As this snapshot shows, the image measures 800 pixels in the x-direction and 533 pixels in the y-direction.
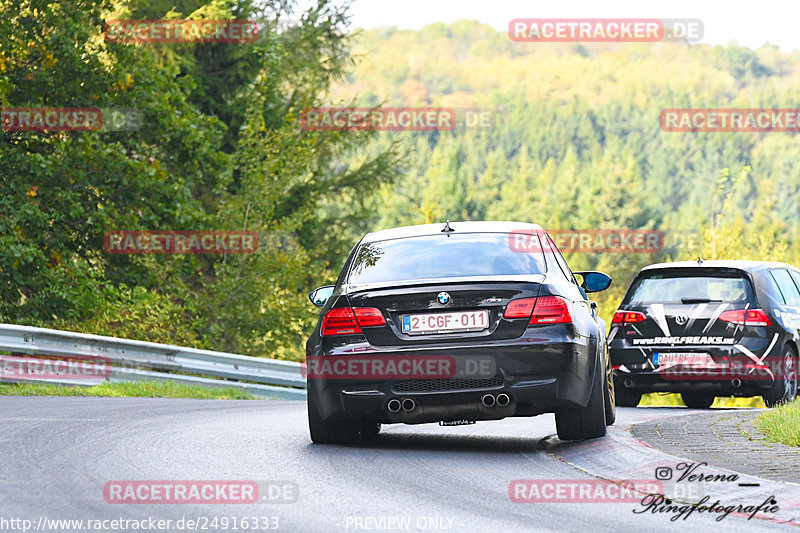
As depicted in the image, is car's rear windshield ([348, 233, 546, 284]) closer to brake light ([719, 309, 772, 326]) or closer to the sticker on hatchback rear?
the sticker on hatchback rear

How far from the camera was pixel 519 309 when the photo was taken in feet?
26.7

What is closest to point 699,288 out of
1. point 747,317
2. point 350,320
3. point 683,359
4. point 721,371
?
point 747,317

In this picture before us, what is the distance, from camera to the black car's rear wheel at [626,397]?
14188 mm

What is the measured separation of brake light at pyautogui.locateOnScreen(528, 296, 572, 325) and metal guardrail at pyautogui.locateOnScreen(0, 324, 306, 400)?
8.79 m

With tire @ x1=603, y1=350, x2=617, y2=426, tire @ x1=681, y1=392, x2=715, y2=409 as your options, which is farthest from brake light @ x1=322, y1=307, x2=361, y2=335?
tire @ x1=681, y1=392, x2=715, y2=409

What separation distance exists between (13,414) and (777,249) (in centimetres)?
4267

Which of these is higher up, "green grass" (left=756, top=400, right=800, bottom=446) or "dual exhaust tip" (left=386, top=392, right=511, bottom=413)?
"dual exhaust tip" (left=386, top=392, right=511, bottom=413)

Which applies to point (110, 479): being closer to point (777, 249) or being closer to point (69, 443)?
point (69, 443)

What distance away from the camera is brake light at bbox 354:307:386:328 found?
27.1ft

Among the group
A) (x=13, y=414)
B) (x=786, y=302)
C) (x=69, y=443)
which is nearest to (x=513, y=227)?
(x=69, y=443)

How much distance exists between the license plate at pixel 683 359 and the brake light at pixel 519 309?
5.96 m

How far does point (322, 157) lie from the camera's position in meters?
36.9

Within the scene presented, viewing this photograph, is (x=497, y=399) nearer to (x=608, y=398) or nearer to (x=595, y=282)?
(x=608, y=398)

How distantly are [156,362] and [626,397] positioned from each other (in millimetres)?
6670
